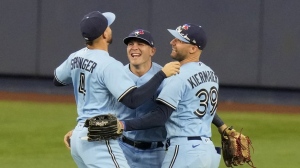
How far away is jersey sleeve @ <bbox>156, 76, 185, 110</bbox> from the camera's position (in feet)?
17.1

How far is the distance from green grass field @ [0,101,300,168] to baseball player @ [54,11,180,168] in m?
3.66

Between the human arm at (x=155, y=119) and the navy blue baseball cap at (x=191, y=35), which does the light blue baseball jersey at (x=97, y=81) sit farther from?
the navy blue baseball cap at (x=191, y=35)

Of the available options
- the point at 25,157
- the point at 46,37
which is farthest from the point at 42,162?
the point at 46,37

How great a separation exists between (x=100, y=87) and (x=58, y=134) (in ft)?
19.1

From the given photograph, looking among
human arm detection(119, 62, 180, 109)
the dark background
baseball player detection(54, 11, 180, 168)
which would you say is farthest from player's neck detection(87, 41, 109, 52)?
the dark background

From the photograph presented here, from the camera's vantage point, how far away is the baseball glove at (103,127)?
4984 millimetres

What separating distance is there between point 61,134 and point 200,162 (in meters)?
5.85

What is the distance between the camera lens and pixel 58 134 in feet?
35.6

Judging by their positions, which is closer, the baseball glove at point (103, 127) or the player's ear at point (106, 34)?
the baseball glove at point (103, 127)

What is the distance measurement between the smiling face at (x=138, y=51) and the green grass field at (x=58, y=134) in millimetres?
3469

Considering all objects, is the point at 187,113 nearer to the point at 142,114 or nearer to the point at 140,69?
the point at 142,114

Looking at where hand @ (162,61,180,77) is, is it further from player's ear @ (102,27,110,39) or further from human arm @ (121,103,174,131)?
player's ear @ (102,27,110,39)

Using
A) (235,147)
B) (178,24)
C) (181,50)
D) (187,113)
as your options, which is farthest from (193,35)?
(178,24)

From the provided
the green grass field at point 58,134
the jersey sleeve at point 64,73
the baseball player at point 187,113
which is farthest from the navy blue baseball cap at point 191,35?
the green grass field at point 58,134
